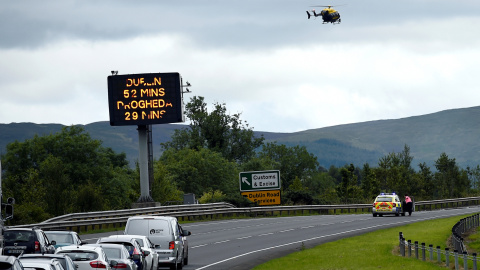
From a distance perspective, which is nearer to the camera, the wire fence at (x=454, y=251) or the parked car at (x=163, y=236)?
the wire fence at (x=454, y=251)

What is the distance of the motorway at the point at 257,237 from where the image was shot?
32.6 metres

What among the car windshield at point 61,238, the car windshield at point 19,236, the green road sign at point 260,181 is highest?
the green road sign at point 260,181

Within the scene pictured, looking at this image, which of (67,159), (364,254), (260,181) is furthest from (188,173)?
(364,254)

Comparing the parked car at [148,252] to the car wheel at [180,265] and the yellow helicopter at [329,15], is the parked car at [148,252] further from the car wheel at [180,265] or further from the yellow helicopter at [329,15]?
the yellow helicopter at [329,15]

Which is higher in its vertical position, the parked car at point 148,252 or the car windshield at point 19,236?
the car windshield at point 19,236

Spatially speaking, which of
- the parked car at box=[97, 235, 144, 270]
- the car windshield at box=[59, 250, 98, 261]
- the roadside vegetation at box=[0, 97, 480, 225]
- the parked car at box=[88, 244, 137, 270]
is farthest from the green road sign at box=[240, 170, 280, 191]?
the car windshield at box=[59, 250, 98, 261]

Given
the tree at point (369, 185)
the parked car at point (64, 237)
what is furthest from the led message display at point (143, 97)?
the tree at point (369, 185)

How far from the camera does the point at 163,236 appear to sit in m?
28.2

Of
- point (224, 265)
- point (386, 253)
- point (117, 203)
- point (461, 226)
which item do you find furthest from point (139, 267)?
point (117, 203)

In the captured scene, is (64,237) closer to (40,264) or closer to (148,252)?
(148,252)

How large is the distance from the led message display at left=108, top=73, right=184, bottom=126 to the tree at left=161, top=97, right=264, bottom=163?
259 feet

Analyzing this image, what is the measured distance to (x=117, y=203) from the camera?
354 ft

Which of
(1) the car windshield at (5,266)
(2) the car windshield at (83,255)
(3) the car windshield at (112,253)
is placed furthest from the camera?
(3) the car windshield at (112,253)

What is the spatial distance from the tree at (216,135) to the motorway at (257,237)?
8213 cm
